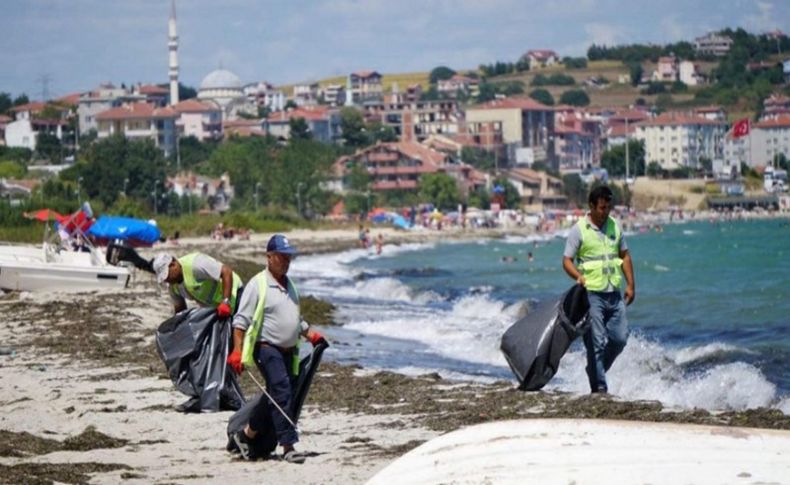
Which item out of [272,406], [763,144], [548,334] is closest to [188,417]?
[272,406]

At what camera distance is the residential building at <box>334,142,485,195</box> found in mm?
141375

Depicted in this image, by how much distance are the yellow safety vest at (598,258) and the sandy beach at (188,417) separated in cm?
91

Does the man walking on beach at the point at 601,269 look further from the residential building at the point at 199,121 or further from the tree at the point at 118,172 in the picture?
the residential building at the point at 199,121

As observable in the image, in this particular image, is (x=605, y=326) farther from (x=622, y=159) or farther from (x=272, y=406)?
(x=622, y=159)

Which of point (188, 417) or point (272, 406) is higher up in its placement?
point (272, 406)

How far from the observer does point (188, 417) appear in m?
12.7

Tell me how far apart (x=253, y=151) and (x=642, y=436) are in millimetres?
123150

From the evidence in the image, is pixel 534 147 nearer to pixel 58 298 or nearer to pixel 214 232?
pixel 214 232

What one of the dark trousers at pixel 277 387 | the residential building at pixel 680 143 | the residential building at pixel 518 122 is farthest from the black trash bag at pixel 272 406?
the residential building at pixel 680 143

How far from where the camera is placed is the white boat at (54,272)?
27469mm

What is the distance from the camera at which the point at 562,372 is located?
730 inches

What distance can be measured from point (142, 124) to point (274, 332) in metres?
160

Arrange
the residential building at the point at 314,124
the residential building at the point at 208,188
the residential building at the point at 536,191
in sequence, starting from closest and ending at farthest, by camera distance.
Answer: the residential building at the point at 208,188
the residential building at the point at 536,191
the residential building at the point at 314,124

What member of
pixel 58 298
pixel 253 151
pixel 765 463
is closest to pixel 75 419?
pixel 765 463
